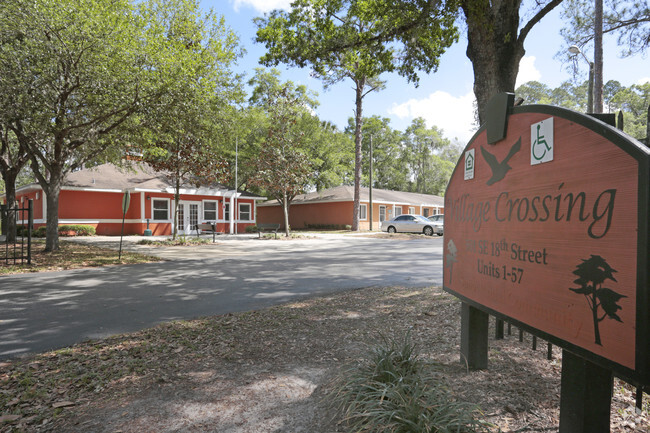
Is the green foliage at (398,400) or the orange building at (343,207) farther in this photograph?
the orange building at (343,207)

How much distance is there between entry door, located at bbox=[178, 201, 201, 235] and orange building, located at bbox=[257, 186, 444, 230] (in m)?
13.6

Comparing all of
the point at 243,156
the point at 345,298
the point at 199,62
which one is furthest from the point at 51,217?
the point at 243,156

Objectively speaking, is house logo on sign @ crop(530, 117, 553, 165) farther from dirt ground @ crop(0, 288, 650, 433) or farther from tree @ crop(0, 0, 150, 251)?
tree @ crop(0, 0, 150, 251)

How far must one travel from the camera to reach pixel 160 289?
7465 mm

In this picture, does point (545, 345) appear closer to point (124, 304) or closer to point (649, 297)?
point (649, 297)

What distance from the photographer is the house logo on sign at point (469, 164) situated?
9.33 ft

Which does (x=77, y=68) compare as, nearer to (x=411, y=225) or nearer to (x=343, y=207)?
(x=411, y=225)

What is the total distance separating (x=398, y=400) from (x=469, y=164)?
181cm

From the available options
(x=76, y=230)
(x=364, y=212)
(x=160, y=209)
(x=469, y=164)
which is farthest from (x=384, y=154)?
(x=469, y=164)

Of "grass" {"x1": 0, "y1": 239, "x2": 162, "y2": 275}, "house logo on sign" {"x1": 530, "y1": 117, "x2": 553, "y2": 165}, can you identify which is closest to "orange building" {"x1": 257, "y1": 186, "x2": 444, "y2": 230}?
"grass" {"x1": 0, "y1": 239, "x2": 162, "y2": 275}

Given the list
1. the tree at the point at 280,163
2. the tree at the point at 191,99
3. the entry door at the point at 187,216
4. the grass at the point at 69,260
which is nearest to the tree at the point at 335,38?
Result: the tree at the point at 191,99

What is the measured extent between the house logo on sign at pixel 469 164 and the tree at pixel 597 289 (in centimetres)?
126

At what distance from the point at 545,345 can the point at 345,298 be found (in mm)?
3193

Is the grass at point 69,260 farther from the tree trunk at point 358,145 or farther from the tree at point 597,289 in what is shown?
the tree trunk at point 358,145
